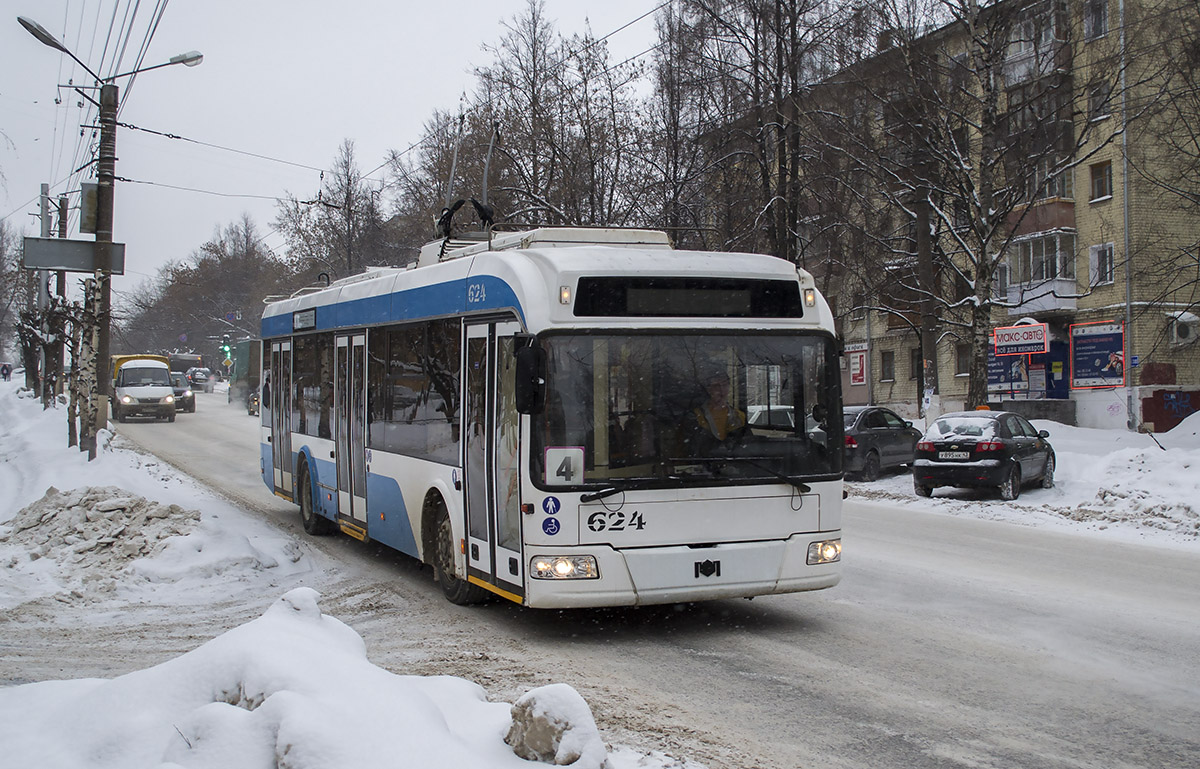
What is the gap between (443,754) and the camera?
4.04 meters

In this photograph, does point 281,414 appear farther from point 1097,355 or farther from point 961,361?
point 961,361

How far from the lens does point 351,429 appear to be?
37.6ft

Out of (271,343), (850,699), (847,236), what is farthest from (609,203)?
(850,699)

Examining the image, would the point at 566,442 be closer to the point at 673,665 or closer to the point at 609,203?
the point at 673,665

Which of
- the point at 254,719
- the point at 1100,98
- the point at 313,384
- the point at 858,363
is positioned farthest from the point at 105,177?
the point at 858,363

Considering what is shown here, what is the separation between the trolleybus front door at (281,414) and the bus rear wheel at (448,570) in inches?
216

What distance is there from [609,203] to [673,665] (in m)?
24.3

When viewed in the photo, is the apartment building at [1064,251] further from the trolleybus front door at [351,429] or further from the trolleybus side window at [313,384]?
the trolleybus front door at [351,429]

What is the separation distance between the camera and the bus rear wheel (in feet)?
28.8

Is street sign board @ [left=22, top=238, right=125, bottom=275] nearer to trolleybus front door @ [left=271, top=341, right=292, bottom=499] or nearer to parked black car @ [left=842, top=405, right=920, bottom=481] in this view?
trolleybus front door @ [left=271, top=341, right=292, bottom=499]

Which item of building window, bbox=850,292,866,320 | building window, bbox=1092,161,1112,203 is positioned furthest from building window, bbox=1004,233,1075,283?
building window, bbox=850,292,866,320

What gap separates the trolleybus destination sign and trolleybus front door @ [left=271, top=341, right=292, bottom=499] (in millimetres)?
19063

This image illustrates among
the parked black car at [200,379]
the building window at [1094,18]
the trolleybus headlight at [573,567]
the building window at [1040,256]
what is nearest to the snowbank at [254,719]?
the trolleybus headlight at [573,567]

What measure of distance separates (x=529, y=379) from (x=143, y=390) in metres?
36.0
